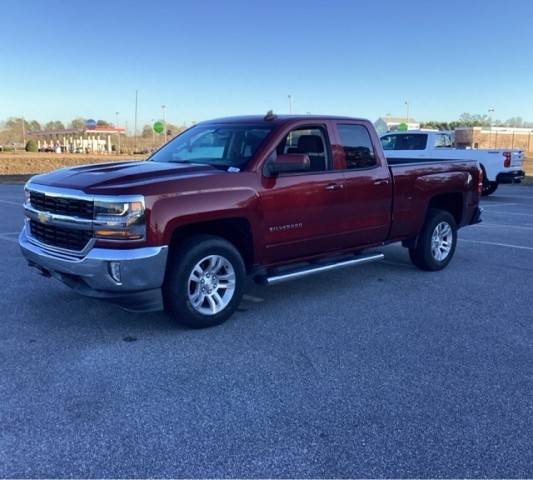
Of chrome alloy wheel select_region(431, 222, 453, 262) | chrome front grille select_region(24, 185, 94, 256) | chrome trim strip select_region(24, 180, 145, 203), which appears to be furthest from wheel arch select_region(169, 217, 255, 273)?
chrome alloy wheel select_region(431, 222, 453, 262)

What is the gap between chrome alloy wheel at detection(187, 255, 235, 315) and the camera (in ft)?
16.7

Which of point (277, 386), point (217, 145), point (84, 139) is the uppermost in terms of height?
point (84, 139)

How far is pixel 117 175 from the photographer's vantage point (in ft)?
16.2

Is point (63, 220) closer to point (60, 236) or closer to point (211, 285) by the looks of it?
point (60, 236)

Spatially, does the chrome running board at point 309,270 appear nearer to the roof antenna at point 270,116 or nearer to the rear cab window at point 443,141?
the roof antenna at point 270,116

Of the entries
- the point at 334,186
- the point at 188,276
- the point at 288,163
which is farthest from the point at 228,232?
the point at 334,186

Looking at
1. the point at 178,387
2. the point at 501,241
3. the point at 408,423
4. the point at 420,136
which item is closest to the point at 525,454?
the point at 408,423

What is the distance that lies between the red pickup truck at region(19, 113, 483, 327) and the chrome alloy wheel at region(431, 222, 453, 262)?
0.59 meters

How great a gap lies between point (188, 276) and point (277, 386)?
4.69ft

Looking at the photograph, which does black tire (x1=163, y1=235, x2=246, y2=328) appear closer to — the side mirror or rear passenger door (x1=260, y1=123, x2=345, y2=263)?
rear passenger door (x1=260, y1=123, x2=345, y2=263)

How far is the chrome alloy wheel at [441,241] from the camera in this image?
768cm

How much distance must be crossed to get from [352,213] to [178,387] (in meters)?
3.15

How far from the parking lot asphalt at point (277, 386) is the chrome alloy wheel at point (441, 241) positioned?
1.16 metres

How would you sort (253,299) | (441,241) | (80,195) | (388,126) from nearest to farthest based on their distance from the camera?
(80,195) < (253,299) < (441,241) < (388,126)
